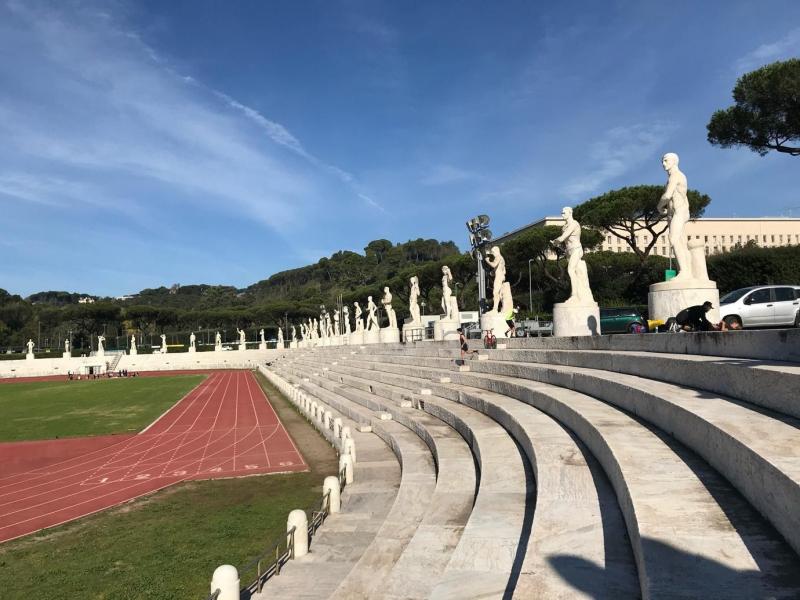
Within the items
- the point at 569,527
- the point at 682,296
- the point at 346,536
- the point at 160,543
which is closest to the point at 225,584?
the point at 346,536

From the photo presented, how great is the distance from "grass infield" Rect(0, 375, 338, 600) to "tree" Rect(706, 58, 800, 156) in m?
24.1

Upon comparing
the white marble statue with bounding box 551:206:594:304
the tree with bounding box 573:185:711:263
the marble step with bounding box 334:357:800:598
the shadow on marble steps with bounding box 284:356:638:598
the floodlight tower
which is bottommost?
the shadow on marble steps with bounding box 284:356:638:598

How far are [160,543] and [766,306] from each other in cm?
1208

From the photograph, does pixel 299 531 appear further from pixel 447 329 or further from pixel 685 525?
pixel 447 329

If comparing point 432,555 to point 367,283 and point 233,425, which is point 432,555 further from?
point 367,283

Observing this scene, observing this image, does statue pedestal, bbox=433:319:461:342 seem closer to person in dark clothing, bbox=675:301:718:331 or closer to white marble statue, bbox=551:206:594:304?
white marble statue, bbox=551:206:594:304

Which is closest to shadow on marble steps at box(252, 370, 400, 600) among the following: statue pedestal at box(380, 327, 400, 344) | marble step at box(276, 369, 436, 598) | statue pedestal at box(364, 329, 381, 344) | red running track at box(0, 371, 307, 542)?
marble step at box(276, 369, 436, 598)

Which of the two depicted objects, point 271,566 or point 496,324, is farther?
point 496,324

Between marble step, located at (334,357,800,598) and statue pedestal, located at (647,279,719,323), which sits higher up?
statue pedestal, located at (647,279,719,323)

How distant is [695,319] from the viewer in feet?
28.9

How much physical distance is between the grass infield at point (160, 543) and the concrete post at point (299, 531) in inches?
25.9

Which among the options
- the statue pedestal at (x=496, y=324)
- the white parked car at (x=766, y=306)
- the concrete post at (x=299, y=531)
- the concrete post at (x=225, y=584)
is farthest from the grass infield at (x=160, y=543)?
the statue pedestal at (x=496, y=324)

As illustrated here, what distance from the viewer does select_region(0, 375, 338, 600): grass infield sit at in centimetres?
612

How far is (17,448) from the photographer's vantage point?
15398mm
